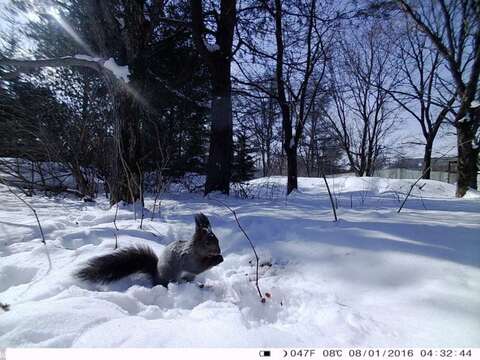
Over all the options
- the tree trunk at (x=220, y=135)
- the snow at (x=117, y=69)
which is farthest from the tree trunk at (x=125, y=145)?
the tree trunk at (x=220, y=135)

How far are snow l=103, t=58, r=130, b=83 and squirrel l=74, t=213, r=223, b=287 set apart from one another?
286cm

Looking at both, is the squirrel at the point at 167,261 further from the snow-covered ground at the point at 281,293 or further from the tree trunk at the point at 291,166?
the tree trunk at the point at 291,166

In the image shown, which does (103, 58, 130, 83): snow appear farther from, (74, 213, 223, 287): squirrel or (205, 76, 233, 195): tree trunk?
(74, 213, 223, 287): squirrel

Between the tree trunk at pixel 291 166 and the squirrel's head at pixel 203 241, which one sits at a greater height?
the tree trunk at pixel 291 166

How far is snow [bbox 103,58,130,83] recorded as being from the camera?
11.8 ft

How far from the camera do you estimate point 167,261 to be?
1.63m

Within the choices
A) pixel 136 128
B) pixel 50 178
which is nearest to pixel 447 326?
pixel 136 128

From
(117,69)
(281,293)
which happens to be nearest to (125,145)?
(117,69)

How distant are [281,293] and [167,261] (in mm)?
743

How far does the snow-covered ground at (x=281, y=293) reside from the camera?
0.90 metres

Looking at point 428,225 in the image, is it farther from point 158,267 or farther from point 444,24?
point 444,24

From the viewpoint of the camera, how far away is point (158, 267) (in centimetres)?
162

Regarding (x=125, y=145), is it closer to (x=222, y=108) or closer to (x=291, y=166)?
(x=222, y=108)

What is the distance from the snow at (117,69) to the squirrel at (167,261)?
113 inches
